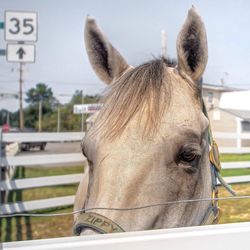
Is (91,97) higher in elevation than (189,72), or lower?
lower

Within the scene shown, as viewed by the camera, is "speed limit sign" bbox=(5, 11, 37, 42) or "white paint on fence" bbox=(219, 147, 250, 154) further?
"white paint on fence" bbox=(219, 147, 250, 154)

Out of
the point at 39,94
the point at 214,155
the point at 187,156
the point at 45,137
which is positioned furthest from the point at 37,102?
the point at 214,155

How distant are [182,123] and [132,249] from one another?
0.42 m

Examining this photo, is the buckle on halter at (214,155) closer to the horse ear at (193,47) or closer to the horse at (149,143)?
the horse at (149,143)

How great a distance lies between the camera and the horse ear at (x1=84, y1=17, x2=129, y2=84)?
1222mm

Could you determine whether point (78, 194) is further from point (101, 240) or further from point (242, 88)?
point (242, 88)

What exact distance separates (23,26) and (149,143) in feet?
1.63

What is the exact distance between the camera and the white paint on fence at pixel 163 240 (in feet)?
3.05

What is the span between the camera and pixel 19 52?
3.18 ft

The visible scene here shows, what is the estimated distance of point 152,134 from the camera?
3.46 ft

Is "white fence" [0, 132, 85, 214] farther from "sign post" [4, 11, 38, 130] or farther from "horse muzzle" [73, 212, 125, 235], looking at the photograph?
"horse muzzle" [73, 212, 125, 235]

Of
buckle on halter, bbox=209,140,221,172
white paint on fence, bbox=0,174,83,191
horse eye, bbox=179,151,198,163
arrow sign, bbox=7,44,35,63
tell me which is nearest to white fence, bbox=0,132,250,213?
white paint on fence, bbox=0,174,83,191

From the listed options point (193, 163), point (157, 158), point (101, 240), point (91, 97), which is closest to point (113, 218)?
point (101, 240)

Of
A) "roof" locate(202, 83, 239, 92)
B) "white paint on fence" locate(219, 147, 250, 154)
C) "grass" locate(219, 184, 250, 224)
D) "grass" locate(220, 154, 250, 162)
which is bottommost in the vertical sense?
"grass" locate(219, 184, 250, 224)
